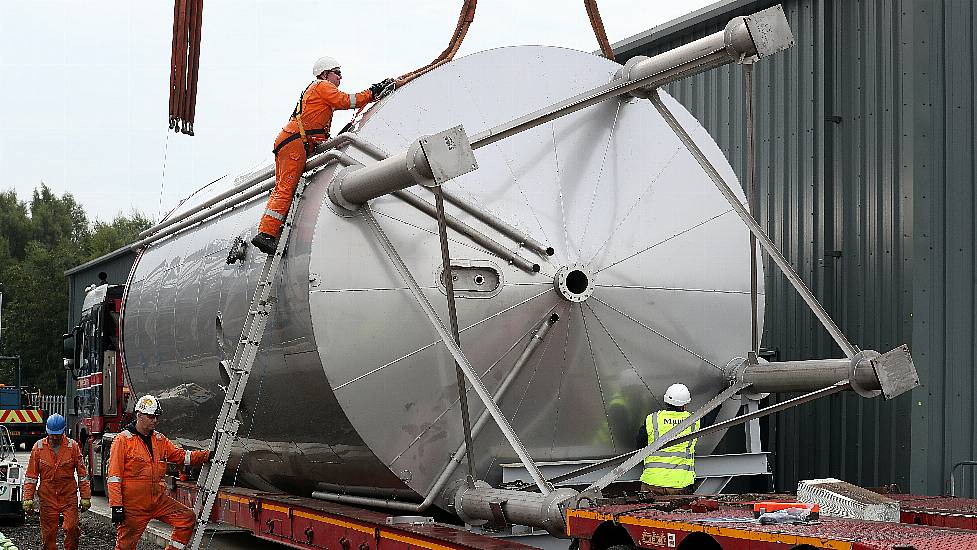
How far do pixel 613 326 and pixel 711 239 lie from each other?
1.05m

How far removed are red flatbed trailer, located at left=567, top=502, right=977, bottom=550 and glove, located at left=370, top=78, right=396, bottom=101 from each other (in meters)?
3.09

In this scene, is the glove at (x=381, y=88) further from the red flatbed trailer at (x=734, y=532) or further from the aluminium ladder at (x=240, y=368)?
the red flatbed trailer at (x=734, y=532)

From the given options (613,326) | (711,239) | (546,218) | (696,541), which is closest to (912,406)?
(711,239)

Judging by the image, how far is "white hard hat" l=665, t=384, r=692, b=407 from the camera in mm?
7680

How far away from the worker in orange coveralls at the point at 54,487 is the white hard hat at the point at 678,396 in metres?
6.33

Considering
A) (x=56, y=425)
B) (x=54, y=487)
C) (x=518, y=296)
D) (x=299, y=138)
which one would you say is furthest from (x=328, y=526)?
(x=56, y=425)

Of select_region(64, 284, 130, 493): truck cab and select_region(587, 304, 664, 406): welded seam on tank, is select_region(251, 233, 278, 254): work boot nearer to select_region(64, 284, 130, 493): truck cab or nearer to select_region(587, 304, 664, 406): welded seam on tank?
select_region(587, 304, 664, 406): welded seam on tank

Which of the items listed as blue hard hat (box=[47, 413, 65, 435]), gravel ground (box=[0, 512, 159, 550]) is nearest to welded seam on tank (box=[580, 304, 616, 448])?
gravel ground (box=[0, 512, 159, 550])

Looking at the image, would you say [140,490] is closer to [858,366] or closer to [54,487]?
[54,487]

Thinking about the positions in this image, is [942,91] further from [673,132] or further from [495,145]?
[495,145]

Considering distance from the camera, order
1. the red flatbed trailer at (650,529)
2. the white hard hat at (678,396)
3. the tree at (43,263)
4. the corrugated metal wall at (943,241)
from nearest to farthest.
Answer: the red flatbed trailer at (650,529) < the white hard hat at (678,396) < the corrugated metal wall at (943,241) < the tree at (43,263)

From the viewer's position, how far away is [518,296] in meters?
7.37

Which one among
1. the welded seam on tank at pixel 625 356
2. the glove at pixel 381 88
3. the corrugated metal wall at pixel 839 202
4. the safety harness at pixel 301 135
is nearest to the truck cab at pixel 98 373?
the safety harness at pixel 301 135

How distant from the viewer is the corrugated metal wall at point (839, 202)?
30.3ft
